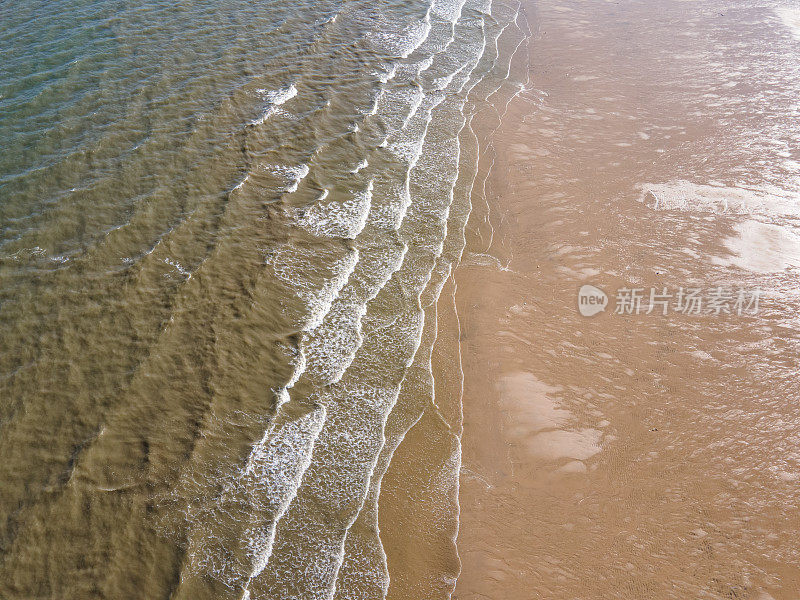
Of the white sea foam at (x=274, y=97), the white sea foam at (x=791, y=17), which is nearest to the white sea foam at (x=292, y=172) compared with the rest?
the white sea foam at (x=274, y=97)

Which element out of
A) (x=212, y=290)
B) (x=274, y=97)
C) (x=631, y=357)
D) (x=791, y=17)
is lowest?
(x=631, y=357)

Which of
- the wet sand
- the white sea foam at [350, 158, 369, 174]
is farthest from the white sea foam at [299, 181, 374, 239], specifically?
the wet sand

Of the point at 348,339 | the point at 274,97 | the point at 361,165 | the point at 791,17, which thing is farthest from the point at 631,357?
the point at 791,17

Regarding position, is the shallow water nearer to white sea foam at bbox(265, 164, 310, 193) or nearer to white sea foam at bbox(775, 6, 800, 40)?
white sea foam at bbox(265, 164, 310, 193)

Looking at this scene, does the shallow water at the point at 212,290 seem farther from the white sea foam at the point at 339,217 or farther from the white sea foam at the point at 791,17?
the white sea foam at the point at 791,17

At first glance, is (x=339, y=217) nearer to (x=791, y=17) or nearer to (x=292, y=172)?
(x=292, y=172)

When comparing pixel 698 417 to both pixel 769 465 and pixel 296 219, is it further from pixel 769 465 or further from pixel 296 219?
pixel 296 219

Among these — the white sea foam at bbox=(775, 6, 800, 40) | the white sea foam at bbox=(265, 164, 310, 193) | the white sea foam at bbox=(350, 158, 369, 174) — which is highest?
the white sea foam at bbox=(775, 6, 800, 40)
